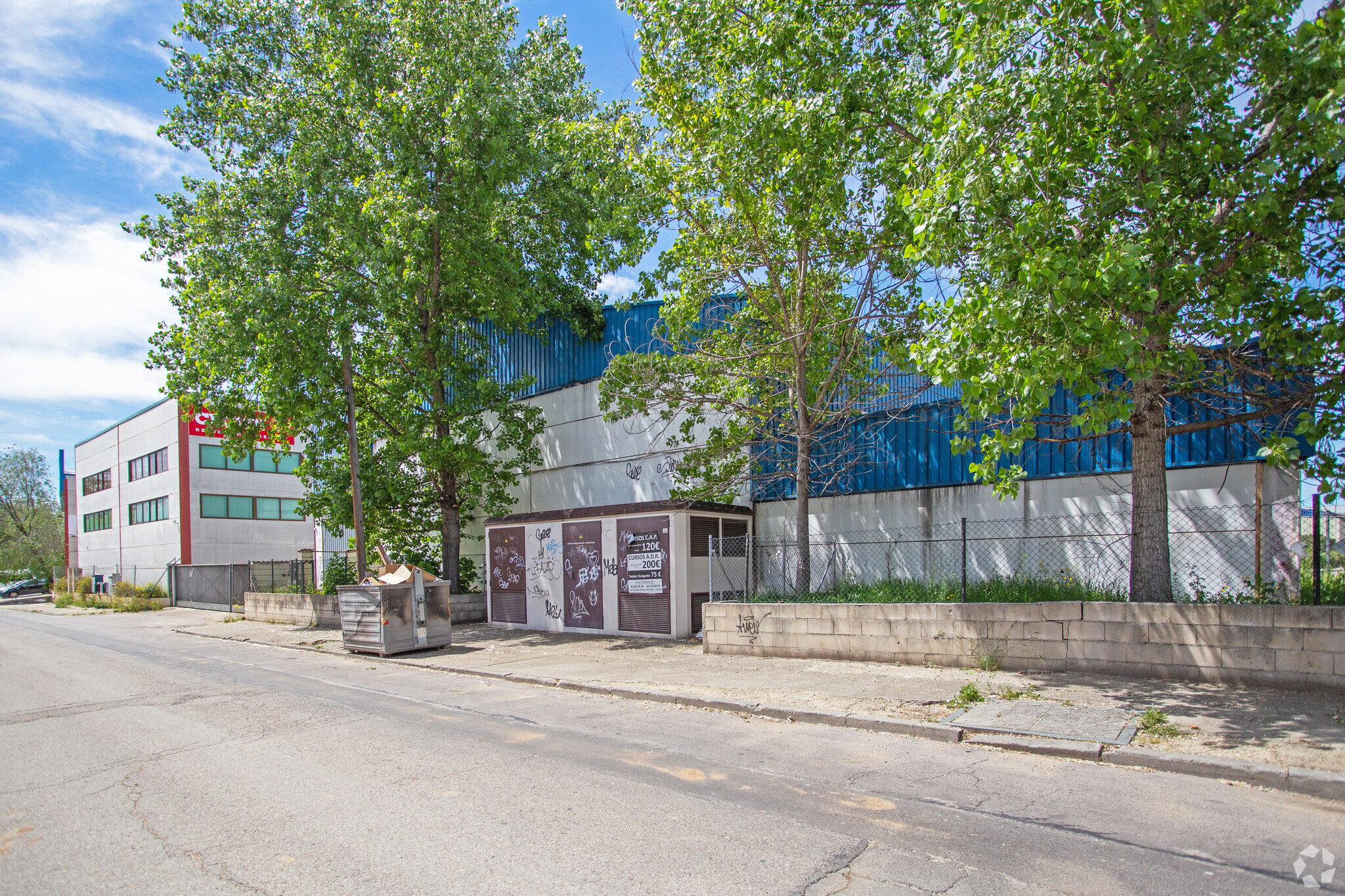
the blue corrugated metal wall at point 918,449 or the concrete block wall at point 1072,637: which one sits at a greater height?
A: the blue corrugated metal wall at point 918,449

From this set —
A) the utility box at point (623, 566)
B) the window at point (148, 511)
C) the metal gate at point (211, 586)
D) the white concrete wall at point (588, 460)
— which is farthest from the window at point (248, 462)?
the utility box at point (623, 566)

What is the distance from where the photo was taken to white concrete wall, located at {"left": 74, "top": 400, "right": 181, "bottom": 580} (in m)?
40.2

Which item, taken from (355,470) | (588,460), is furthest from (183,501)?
(588,460)

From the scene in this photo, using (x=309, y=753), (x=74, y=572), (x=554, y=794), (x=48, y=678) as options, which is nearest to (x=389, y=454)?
(x=48, y=678)

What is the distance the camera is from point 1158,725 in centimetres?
672

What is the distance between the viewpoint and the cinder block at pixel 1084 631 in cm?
900

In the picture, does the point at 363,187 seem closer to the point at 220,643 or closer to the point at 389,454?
the point at 389,454

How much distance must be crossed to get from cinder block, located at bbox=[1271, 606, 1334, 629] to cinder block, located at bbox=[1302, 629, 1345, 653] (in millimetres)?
52

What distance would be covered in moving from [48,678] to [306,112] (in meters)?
13.7

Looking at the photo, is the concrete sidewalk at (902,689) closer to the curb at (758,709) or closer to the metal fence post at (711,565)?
the curb at (758,709)

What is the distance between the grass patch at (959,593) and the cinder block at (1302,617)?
6.92 ft

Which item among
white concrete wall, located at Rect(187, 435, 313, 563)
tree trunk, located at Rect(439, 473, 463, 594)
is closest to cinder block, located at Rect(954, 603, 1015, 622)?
tree trunk, located at Rect(439, 473, 463, 594)

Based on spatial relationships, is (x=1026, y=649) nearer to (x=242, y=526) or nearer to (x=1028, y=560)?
(x=1028, y=560)

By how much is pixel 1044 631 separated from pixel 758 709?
3.82 meters
